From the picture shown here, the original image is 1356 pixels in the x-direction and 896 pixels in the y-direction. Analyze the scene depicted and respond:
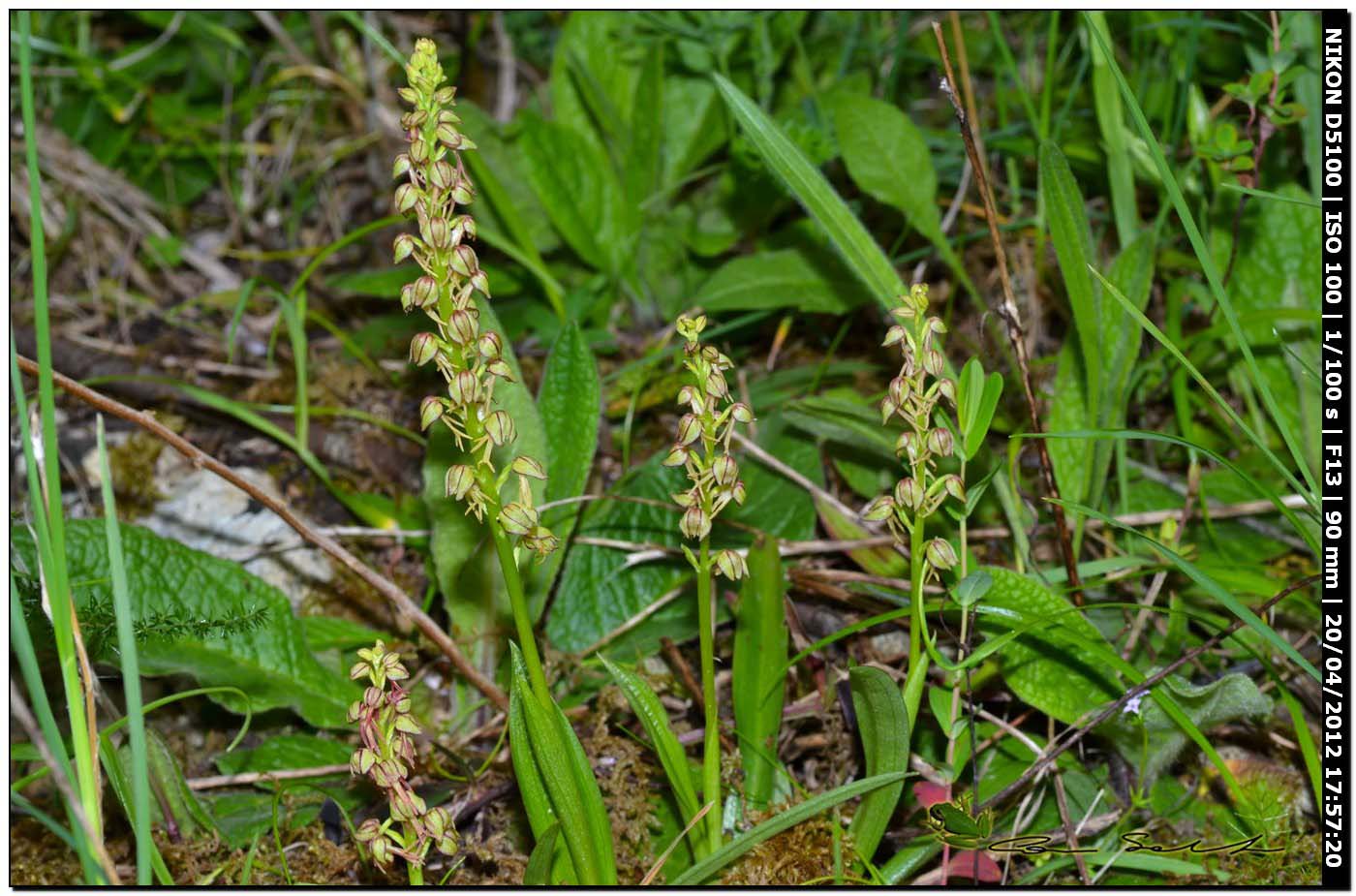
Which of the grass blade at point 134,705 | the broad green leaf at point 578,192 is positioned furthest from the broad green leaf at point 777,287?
the grass blade at point 134,705

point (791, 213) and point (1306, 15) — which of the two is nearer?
point (1306, 15)

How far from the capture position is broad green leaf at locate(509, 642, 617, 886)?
1631 millimetres

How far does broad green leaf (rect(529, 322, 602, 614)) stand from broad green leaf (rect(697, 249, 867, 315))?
2.04 ft

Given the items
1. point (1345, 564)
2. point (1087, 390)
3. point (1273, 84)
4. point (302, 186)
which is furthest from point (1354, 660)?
point (302, 186)

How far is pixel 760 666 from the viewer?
6.43 feet

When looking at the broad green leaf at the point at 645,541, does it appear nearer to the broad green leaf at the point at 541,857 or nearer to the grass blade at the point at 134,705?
the broad green leaf at the point at 541,857

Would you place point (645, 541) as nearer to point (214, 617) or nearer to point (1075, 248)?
point (214, 617)

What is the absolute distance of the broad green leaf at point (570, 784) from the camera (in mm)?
1631

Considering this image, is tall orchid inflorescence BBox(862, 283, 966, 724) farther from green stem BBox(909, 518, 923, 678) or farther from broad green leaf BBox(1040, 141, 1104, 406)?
broad green leaf BBox(1040, 141, 1104, 406)

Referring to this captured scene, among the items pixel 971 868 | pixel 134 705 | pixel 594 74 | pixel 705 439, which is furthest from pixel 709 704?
pixel 594 74

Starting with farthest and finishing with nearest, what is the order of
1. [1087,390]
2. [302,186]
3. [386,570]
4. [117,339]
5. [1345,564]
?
[302,186] < [117,339] < [386,570] < [1087,390] < [1345,564]

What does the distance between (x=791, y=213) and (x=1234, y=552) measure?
1583 millimetres

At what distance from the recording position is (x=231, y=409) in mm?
2764

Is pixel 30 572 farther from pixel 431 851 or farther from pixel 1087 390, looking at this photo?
pixel 1087 390
